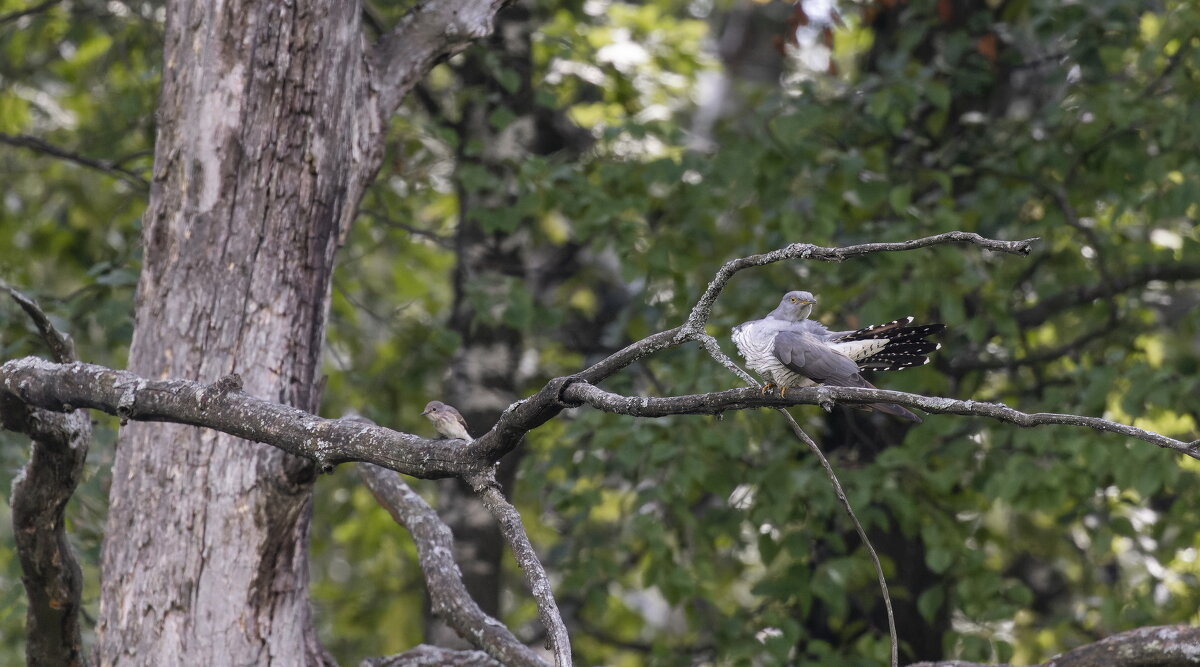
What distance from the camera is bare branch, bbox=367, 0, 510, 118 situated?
3871mm

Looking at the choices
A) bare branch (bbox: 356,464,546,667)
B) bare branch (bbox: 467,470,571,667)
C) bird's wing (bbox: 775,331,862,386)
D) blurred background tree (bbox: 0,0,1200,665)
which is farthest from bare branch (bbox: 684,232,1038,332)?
blurred background tree (bbox: 0,0,1200,665)

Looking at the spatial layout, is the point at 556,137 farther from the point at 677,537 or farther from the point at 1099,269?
the point at 1099,269

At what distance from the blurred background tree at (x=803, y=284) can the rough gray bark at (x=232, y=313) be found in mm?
1437

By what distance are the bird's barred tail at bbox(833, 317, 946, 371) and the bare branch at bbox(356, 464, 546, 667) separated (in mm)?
1320

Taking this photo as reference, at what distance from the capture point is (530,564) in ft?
7.40

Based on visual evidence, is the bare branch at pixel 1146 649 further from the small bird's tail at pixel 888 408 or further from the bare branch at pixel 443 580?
the bare branch at pixel 443 580

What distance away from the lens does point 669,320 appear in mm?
5699

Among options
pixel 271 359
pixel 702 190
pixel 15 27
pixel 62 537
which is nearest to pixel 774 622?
pixel 702 190

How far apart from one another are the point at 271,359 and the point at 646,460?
250cm

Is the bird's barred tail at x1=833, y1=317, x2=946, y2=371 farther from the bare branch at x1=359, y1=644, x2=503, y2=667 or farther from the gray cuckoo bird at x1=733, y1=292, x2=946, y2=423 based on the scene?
the bare branch at x1=359, y1=644, x2=503, y2=667

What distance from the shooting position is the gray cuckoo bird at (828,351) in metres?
3.11

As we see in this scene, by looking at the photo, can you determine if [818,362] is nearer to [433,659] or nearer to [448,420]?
[448,420]

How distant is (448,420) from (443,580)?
526 millimetres

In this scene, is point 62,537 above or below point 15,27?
below
